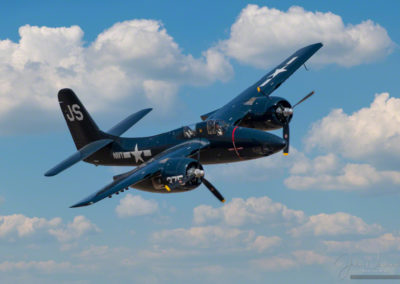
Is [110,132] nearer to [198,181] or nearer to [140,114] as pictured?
[140,114]

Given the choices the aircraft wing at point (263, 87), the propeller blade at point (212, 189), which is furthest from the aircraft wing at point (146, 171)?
the aircraft wing at point (263, 87)

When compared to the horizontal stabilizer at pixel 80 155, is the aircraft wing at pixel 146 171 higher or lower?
lower

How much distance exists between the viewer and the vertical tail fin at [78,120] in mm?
47219

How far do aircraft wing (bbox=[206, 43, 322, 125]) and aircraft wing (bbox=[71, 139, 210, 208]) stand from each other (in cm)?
519

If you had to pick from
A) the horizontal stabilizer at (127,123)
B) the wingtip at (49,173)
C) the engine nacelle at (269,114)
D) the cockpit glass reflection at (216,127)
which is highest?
the horizontal stabilizer at (127,123)

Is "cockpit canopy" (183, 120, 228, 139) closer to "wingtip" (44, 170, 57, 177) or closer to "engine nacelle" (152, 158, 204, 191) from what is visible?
"engine nacelle" (152, 158, 204, 191)

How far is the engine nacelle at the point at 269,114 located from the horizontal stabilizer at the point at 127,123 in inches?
402

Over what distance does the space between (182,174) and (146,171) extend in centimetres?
280

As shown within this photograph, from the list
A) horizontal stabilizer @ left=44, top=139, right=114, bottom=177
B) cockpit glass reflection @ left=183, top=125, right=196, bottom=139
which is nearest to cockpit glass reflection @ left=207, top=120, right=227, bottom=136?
cockpit glass reflection @ left=183, top=125, right=196, bottom=139

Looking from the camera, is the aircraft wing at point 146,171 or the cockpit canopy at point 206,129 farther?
the cockpit canopy at point 206,129

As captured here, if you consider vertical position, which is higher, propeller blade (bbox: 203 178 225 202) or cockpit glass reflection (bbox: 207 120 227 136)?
cockpit glass reflection (bbox: 207 120 227 136)

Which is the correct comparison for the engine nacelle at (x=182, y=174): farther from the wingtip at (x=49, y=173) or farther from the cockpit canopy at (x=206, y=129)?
the wingtip at (x=49, y=173)

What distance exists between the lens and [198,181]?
1407 inches

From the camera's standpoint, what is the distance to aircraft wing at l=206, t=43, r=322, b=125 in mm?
45175
